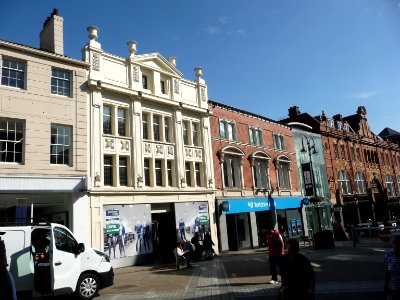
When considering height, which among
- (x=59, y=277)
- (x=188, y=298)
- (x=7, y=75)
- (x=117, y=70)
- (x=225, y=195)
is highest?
(x=117, y=70)

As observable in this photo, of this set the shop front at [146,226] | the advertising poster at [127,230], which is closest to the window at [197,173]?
the shop front at [146,226]

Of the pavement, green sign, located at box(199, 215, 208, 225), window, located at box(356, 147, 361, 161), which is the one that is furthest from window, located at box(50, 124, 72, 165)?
window, located at box(356, 147, 361, 161)

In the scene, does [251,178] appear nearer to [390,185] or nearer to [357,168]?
[357,168]

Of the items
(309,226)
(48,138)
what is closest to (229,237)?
(309,226)

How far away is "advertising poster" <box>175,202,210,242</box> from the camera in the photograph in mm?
23203

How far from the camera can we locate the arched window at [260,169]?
1208 inches

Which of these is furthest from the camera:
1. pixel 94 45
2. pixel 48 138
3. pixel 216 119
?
pixel 216 119

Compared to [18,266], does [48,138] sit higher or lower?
higher

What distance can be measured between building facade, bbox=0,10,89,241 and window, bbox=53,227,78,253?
6.13 meters

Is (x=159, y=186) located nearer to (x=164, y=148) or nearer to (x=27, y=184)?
(x=164, y=148)

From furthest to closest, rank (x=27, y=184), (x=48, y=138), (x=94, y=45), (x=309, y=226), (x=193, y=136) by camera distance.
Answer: (x=309, y=226) → (x=193, y=136) → (x=94, y=45) → (x=48, y=138) → (x=27, y=184)

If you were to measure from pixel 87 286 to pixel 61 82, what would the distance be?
477 inches

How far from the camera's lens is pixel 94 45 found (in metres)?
20.8

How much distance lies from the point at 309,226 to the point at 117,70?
82.0ft
